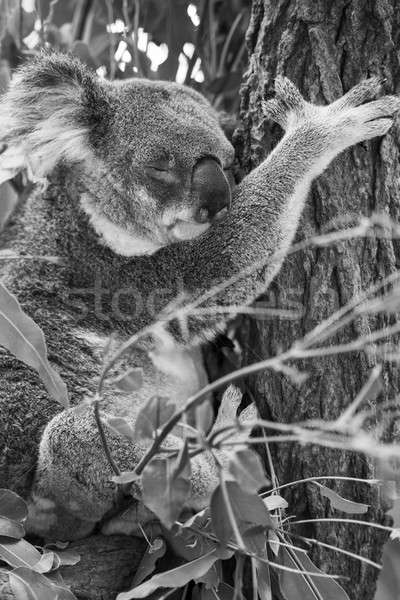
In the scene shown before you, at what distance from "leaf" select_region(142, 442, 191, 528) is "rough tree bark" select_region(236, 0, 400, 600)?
1.15m

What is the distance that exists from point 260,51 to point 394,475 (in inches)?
75.1

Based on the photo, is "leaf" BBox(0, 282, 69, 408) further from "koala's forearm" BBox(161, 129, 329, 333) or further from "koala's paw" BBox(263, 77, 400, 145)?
"koala's paw" BBox(263, 77, 400, 145)

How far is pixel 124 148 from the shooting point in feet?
9.68

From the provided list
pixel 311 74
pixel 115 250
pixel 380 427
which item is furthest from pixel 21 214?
pixel 380 427

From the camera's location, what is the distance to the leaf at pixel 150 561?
2.38 m

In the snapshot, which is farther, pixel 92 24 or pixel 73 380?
pixel 92 24

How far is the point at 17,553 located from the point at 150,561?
503mm

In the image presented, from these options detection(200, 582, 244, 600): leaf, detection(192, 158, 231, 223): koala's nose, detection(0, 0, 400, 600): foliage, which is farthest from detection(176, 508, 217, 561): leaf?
detection(192, 158, 231, 223): koala's nose

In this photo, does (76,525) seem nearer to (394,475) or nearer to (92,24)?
(394,475)

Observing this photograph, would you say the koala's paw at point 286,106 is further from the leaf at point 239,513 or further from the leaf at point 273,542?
the leaf at point 239,513

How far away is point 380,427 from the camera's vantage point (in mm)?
2393

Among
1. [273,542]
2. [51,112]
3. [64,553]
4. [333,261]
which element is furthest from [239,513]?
[51,112]

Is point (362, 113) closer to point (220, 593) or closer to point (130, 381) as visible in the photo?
point (130, 381)

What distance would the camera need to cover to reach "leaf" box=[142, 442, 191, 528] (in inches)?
57.6
